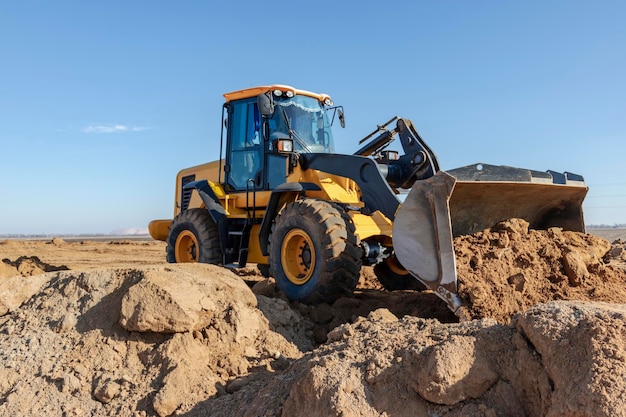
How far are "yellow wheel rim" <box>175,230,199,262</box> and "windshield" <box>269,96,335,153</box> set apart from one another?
222cm

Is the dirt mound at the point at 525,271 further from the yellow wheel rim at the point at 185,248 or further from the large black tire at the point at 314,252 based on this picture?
the yellow wheel rim at the point at 185,248

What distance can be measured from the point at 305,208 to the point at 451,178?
6.17 ft

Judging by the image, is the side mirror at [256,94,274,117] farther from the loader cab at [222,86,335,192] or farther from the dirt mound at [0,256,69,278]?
the dirt mound at [0,256,69,278]

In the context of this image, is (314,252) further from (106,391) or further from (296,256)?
(106,391)

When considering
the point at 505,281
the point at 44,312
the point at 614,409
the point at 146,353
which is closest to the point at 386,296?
the point at 505,281

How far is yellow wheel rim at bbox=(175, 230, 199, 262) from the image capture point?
9075 millimetres

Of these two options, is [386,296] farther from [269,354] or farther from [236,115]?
[236,115]

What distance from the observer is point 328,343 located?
4.14m

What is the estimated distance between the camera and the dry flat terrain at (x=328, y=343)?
305cm

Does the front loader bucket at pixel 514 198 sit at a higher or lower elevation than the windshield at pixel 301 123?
lower

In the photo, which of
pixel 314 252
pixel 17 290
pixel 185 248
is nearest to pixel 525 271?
pixel 314 252

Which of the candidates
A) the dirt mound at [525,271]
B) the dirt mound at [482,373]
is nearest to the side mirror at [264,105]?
the dirt mound at [525,271]

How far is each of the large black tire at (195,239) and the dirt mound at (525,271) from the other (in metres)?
3.95

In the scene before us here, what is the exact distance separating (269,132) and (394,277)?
2598 millimetres
